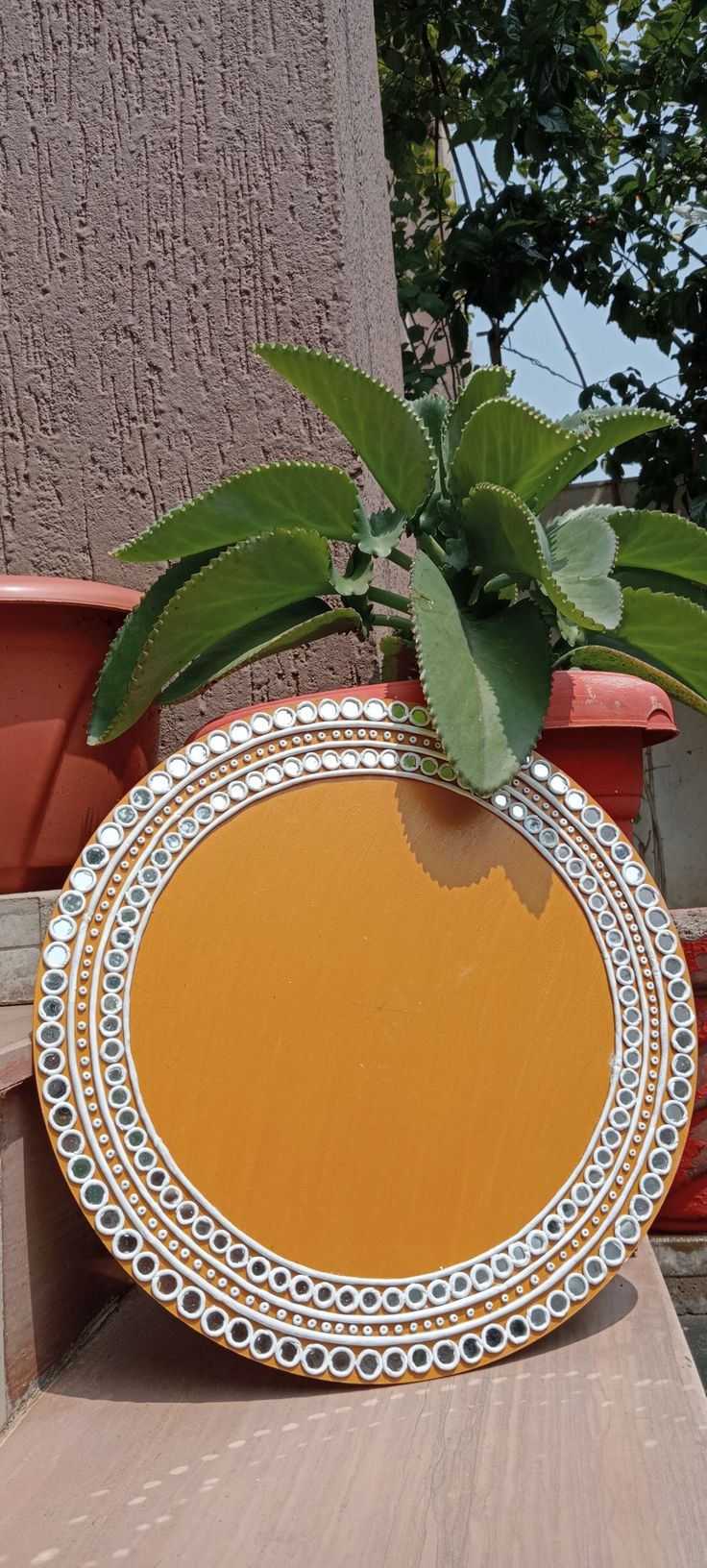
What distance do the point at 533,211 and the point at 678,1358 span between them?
293cm

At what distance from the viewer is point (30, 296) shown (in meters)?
1.34

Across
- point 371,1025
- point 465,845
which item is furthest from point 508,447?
point 371,1025

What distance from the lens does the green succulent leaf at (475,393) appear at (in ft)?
3.11

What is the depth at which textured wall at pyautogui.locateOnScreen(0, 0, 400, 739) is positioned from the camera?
4.20ft

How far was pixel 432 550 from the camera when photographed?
35.9 inches

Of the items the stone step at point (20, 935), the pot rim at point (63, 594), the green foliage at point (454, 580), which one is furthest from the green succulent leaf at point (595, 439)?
the stone step at point (20, 935)

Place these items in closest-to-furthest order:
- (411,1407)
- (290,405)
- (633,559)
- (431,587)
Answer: (411,1407) → (431,587) → (633,559) → (290,405)

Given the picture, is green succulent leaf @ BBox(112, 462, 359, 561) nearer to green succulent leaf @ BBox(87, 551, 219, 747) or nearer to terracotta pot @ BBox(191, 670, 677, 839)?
green succulent leaf @ BBox(87, 551, 219, 747)

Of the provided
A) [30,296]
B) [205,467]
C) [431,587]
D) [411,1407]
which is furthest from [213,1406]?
[30,296]

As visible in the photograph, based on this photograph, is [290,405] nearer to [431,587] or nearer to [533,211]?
[431,587]

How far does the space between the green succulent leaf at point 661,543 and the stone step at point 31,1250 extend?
593 mm

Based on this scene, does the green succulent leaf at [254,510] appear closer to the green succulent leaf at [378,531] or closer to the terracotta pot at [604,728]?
the green succulent leaf at [378,531]

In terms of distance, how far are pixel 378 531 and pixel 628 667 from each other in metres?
0.23

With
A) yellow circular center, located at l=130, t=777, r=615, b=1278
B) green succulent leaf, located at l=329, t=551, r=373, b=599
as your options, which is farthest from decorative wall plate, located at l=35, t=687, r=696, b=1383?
green succulent leaf, located at l=329, t=551, r=373, b=599
